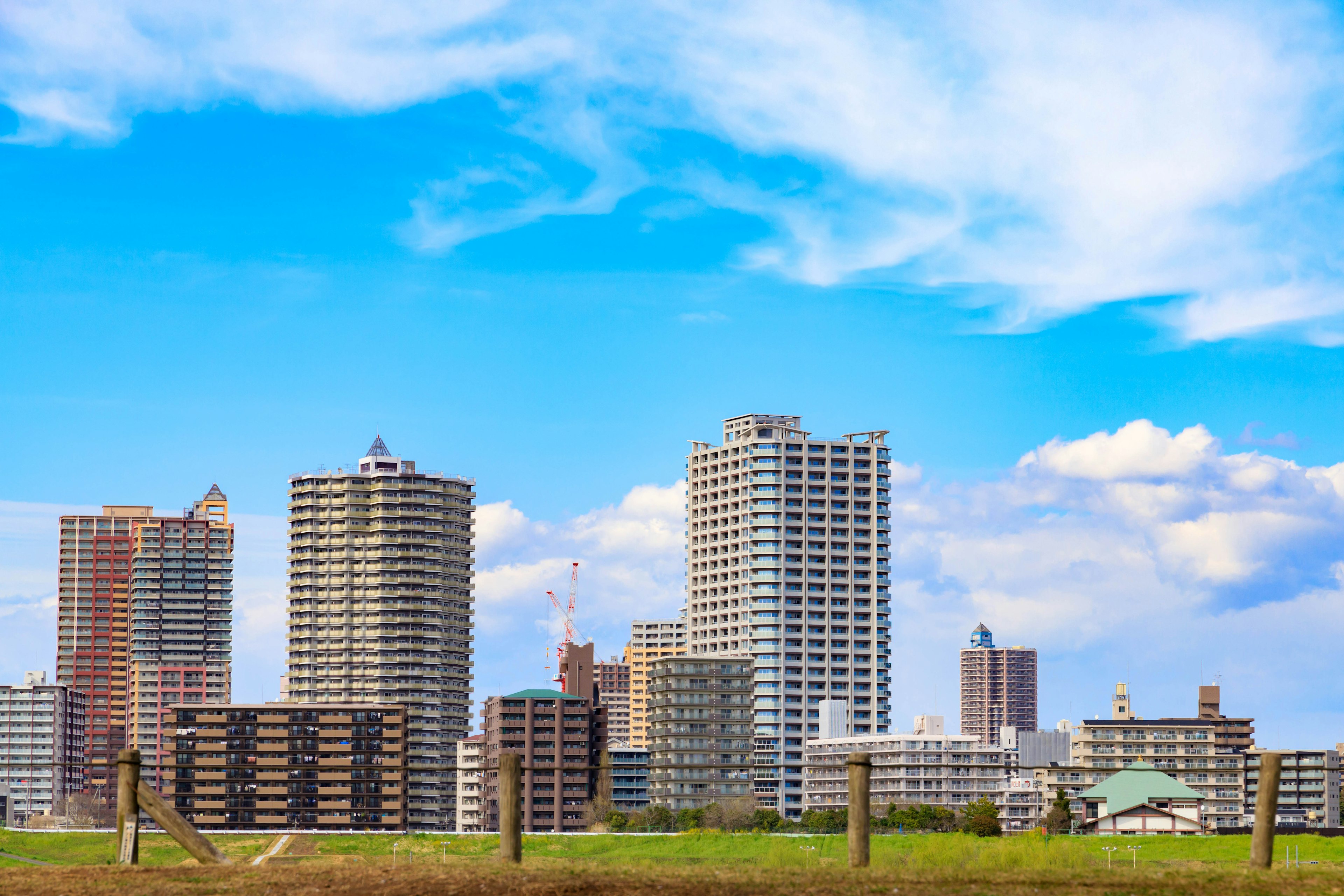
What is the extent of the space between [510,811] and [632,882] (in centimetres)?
263

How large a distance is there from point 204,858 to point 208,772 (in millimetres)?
186667

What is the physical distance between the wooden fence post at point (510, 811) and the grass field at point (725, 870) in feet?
0.92

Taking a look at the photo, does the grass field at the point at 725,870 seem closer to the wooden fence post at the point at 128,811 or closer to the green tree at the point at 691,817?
the wooden fence post at the point at 128,811

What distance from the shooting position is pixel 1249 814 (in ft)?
520

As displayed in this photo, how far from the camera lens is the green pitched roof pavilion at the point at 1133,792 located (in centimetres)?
8275

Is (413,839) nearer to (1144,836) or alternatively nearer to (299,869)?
(299,869)

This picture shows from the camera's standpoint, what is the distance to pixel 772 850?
55.1 ft

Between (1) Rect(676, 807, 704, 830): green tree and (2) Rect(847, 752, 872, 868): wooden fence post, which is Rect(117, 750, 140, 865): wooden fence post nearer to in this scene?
(2) Rect(847, 752, 872, 868): wooden fence post

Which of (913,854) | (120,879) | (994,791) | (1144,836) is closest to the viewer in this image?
(120,879)

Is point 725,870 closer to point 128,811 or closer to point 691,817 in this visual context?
point 128,811

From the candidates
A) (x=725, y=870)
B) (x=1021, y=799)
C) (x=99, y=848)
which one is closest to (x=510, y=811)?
(x=725, y=870)

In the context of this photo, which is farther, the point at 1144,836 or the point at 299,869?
the point at 1144,836

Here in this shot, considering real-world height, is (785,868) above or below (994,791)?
above

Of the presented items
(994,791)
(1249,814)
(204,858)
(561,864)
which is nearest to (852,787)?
(561,864)
